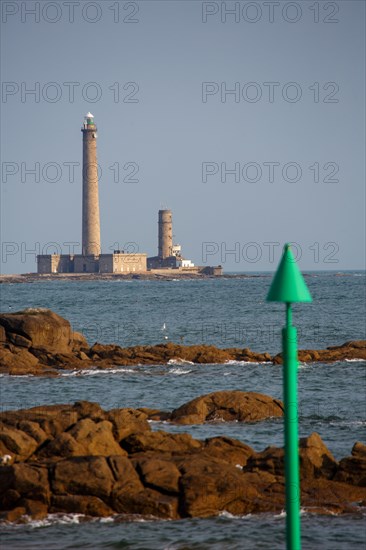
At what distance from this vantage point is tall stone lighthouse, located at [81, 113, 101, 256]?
15738 cm

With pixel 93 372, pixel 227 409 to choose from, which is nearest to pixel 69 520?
pixel 227 409

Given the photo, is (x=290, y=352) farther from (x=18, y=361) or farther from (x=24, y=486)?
(x=18, y=361)

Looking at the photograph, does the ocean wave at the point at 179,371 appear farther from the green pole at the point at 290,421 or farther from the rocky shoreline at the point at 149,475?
the green pole at the point at 290,421

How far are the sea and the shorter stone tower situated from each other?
339 ft

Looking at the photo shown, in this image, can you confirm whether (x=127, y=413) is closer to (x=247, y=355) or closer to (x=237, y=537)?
(x=237, y=537)

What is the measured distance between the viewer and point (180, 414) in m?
23.1

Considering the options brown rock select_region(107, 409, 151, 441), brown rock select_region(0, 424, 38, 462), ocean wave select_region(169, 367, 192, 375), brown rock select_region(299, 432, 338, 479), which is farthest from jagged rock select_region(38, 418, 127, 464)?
ocean wave select_region(169, 367, 192, 375)

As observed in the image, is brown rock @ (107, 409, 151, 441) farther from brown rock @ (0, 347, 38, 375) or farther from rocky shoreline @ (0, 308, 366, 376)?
rocky shoreline @ (0, 308, 366, 376)

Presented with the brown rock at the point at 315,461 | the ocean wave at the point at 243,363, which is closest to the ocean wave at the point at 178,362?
the ocean wave at the point at 243,363

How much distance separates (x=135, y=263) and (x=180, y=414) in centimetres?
16431

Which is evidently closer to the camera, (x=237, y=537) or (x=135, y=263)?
(x=237, y=537)

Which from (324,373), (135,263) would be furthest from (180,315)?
(135,263)

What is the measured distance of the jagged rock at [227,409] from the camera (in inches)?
905

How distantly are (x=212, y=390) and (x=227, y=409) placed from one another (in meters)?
6.32
